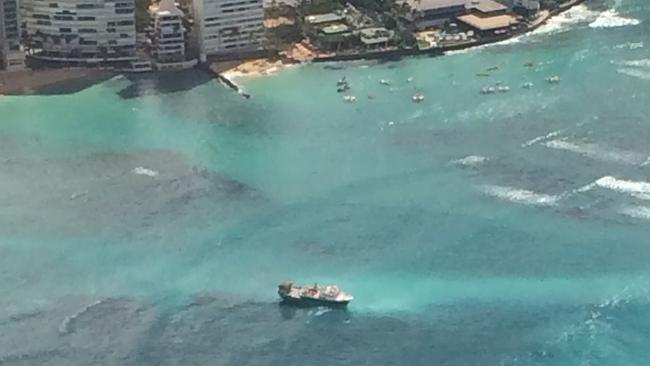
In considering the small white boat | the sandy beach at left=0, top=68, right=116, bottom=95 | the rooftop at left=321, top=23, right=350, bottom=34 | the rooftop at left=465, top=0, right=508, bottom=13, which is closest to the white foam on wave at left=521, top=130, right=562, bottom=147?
the small white boat

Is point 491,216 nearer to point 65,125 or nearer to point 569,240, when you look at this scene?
point 569,240

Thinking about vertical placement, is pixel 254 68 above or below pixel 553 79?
below

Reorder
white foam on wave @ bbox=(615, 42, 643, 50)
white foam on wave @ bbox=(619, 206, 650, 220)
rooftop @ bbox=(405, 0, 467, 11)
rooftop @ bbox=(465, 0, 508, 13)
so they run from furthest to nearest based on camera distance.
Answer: rooftop @ bbox=(465, 0, 508, 13) < rooftop @ bbox=(405, 0, 467, 11) < white foam on wave @ bbox=(615, 42, 643, 50) < white foam on wave @ bbox=(619, 206, 650, 220)

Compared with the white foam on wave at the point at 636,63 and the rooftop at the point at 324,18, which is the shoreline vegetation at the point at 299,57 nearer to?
the rooftop at the point at 324,18

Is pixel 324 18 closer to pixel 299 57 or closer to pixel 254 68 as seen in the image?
pixel 299 57

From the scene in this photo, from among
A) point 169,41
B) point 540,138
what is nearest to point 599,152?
point 540,138

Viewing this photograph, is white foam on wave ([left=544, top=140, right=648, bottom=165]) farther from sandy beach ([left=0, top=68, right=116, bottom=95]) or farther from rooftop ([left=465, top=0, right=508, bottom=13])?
sandy beach ([left=0, top=68, right=116, bottom=95])
